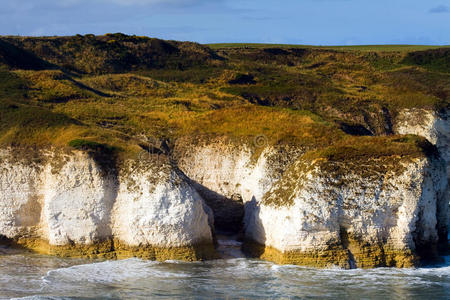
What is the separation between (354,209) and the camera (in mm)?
30109

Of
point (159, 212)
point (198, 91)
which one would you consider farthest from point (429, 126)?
point (159, 212)

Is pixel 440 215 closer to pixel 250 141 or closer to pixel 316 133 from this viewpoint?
pixel 316 133

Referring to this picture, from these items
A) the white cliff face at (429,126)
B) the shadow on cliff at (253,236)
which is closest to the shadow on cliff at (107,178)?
the shadow on cliff at (253,236)

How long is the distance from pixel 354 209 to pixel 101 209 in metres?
11.3

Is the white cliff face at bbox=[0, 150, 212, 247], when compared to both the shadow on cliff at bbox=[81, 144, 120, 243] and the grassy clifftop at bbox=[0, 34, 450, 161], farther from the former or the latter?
the grassy clifftop at bbox=[0, 34, 450, 161]

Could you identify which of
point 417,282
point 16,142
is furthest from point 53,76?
point 417,282

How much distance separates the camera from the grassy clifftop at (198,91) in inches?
1469

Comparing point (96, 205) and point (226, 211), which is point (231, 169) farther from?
point (96, 205)

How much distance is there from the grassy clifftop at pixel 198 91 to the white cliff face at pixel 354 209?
181cm

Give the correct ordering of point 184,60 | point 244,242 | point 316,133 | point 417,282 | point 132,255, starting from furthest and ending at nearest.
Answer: point 184,60 → point 316,133 → point 244,242 → point 132,255 → point 417,282

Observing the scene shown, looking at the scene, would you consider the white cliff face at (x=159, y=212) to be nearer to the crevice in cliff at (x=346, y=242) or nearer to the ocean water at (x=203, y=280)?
the ocean water at (x=203, y=280)

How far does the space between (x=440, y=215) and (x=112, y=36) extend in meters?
70.0

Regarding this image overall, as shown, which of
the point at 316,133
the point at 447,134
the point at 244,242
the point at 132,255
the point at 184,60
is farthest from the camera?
the point at 184,60

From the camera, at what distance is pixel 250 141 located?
3831 cm
